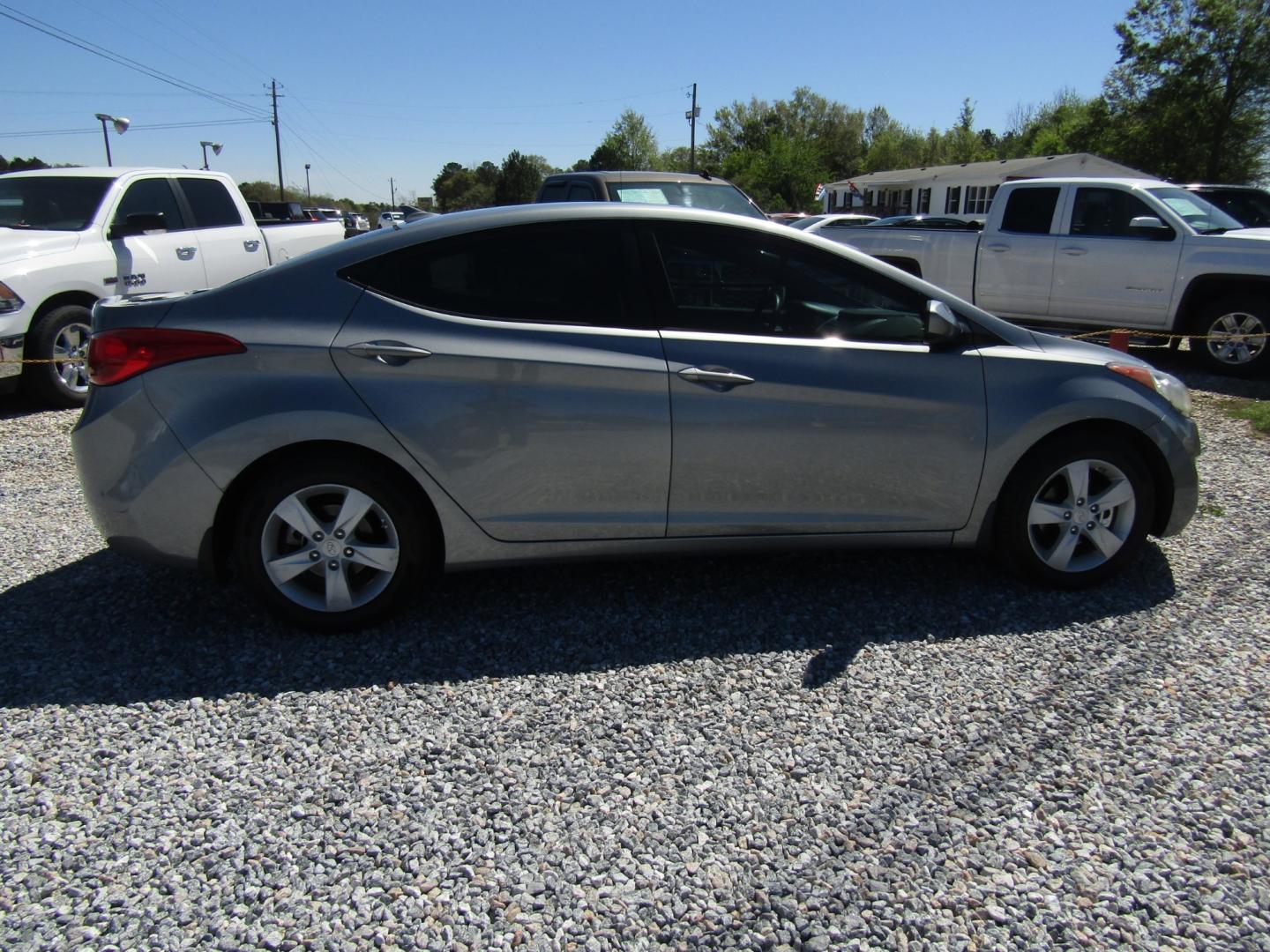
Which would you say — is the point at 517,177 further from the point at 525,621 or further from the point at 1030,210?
the point at 525,621

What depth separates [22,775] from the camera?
2.83 meters

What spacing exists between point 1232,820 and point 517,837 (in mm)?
2040

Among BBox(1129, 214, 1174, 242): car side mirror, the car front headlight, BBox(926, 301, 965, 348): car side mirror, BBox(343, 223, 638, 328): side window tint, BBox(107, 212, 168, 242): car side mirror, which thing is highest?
BBox(1129, 214, 1174, 242): car side mirror

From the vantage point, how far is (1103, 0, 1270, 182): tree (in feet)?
125

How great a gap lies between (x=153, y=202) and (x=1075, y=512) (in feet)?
28.3

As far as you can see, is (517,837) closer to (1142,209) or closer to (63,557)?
(63,557)

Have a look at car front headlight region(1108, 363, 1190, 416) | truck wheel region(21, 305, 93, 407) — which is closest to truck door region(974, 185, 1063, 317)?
car front headlight region(1108, 363, 1190, 416)

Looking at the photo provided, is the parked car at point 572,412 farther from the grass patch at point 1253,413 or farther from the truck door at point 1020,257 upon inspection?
the truck door at point 1020,257

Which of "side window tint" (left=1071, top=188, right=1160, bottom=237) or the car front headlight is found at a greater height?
"side window tint" (left=1071, top=188, right=1160, bottom=237)

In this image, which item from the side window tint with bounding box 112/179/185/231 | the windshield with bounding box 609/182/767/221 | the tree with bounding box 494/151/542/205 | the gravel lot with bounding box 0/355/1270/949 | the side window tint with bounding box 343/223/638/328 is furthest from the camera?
the tree with bounding box 494/151/542/205

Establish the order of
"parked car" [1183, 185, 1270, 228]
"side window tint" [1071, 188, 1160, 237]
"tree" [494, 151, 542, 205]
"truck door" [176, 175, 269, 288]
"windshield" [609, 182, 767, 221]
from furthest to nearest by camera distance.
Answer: "tree" [494, 151, 542, 205]
"parked car" [1183, 185, 1270, 228]
"side window tint" [1071, 188, 1160, 237]
"windshield" [609, 182, 767, 221]
"truck door" [176, 175, 269, 288]

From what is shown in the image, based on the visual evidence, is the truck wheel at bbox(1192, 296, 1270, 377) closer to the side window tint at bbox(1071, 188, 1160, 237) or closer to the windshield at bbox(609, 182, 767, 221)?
the side window tint at bbox(1071, 188, 1160, 237)

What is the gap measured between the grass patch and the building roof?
1117 inches

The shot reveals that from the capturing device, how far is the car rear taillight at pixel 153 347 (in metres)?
3.46
